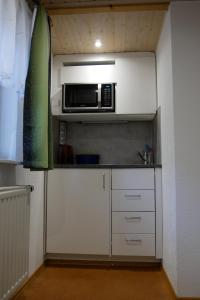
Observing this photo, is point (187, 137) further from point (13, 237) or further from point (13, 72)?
point (13, 237)

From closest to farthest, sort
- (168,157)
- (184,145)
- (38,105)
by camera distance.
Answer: (38,105), (184,145), (168,157)

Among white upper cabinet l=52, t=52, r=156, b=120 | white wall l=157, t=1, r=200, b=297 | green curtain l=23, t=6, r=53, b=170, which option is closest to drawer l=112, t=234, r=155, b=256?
white wall l=157, t=1, r=200, b=297

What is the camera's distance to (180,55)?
195 centimetres

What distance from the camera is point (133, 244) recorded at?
2508 mm

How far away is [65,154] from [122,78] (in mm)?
1016

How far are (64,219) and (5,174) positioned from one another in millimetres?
997

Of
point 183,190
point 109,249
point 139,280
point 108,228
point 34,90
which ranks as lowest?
point 139,280

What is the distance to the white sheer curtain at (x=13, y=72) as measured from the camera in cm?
155

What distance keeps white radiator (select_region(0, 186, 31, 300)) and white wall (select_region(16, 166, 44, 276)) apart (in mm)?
259

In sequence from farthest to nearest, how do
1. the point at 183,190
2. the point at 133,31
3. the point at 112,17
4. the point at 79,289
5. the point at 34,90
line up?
the point at 133,31 < the point at 112,17 < the point at 79,289 < the point at 183,190 < the point at 34,90

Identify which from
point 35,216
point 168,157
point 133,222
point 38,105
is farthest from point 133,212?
point 38,105

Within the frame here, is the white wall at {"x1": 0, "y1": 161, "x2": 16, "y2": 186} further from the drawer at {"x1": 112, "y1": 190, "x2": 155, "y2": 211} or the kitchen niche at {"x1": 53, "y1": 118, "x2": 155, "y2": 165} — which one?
the kitchen niche at {"x1": 53, "y1": 118, "x2": 155, "y2": 165}

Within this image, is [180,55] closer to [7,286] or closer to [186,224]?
[186,224]

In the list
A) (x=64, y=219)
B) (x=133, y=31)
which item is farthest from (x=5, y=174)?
(x=133, y=31)
